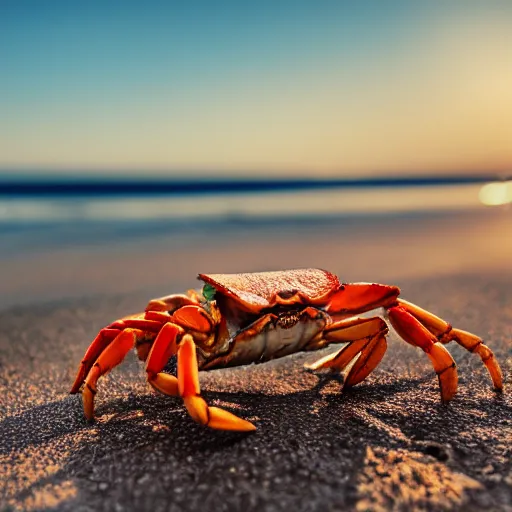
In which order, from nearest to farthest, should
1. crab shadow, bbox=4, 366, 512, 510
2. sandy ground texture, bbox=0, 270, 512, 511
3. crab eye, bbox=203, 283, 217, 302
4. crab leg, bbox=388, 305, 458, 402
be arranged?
sandy ground texture, bbox=0, 270, 512, 511, crab shadow, bbox=4, 366, 512, 510, crab leg, bbox=388, 305, 458, 402, crab eye, bbox=203, 283, 217, 302

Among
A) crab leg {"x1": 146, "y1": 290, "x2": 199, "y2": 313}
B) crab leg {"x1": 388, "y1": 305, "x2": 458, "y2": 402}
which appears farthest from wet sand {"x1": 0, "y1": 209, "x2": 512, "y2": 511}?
crab leg {"x1": 146, "y1": 290, "x2": 199, "y2": 313}

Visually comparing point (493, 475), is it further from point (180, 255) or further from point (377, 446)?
point (180, 255)

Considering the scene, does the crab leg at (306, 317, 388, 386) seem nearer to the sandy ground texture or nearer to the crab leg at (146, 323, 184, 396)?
the sandy ground texture

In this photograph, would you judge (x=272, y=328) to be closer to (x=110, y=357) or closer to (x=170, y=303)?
(x=110, y=357)

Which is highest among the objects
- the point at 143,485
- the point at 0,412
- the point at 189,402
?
Answer: the point at 189,402

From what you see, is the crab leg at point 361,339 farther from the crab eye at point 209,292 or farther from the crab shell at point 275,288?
the crab eye at point 209,292

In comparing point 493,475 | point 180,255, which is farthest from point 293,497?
point 180,255
